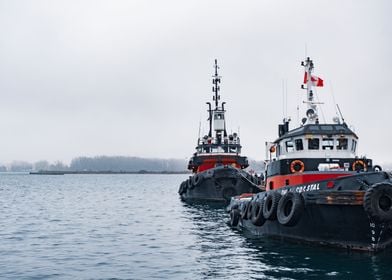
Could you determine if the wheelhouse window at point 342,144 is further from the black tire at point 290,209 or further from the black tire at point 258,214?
the black tire at point 290,209

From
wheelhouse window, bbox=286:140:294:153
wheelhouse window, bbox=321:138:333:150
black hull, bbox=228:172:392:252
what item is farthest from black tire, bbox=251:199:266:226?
wheelhouse window, bbox=321:138:333:150

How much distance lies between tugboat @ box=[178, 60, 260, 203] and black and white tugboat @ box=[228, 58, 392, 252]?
54.1 ft

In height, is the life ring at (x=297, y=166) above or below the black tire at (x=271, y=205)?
above

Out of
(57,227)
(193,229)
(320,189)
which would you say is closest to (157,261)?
(320,189)

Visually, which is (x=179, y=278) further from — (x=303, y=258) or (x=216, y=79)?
(x=216, y=79)

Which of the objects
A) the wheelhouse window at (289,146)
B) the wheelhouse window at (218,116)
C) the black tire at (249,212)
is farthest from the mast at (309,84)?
the wheelhouse window at (218,116)

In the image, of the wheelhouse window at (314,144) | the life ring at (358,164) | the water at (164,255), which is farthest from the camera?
the wheelhouse window at (314,144)

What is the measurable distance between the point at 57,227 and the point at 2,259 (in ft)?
31.6

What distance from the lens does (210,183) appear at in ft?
141

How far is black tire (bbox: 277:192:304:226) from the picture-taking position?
1706 cm

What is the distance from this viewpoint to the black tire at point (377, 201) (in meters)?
15.0

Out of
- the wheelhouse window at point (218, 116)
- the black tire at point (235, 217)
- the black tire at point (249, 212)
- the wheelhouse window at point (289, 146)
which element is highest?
the wheelhouse window at point (218, 116)

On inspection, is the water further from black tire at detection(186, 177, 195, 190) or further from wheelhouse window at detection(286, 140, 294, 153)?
black tire at detection(186, 177, 195, 190)

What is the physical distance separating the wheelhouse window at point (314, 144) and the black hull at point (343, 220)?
4.11 metres
